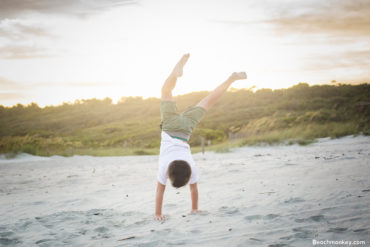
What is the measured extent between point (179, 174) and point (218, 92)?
1.39 meters

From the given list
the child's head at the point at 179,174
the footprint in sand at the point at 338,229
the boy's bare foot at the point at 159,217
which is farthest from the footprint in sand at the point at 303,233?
the boy's bare foot at the point at 159,217

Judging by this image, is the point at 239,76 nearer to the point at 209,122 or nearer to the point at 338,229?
the point at 338,229

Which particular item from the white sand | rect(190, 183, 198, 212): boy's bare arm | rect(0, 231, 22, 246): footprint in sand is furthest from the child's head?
rect(0, 231, 22, 246): footprint in sand

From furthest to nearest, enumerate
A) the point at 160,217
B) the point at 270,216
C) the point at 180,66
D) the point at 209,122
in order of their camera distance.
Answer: the point at 209,122 → the point at 180,66 → the point at 160,217 → the point at 270,216

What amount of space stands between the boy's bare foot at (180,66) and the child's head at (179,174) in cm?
130

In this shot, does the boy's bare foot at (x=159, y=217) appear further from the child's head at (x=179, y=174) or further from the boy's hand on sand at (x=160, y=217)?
the child's head at (x=179, y=174)

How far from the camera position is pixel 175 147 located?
3.62 meters

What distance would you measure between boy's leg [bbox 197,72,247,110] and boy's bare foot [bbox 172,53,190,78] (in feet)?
1.67

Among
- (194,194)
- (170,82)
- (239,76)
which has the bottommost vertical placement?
(194,194)

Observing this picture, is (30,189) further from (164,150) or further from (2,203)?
(164,150)

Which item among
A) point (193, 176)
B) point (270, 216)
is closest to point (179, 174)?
point (193, 176)

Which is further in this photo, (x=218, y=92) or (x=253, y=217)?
(x=218, y=92)

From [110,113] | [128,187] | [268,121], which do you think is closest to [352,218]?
[128,187]

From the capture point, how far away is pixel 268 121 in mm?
20109
